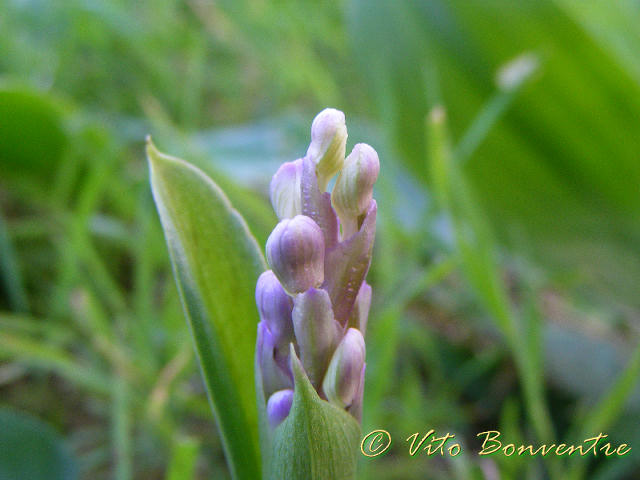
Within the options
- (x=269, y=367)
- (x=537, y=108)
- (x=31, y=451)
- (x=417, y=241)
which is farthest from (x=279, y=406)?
(x=537, y=108)

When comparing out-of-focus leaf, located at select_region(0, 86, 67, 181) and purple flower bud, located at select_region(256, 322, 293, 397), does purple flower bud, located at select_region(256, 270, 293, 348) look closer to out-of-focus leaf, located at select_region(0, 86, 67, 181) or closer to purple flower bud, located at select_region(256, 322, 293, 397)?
purple flower bud, located at select_region(256, 322, 293, 397)

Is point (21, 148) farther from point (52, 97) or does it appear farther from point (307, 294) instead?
point (307, 294)

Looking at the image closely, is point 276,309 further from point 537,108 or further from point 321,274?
point 537,108

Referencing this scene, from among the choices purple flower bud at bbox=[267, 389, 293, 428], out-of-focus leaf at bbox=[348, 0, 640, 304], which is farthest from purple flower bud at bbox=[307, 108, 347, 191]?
out-of-focus leaf at bbox=[348, 0, 640, 304]

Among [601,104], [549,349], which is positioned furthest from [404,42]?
[549,349]

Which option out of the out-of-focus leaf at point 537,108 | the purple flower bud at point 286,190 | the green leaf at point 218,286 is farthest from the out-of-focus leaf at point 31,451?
the out-of-focus leaf at point 537,108
